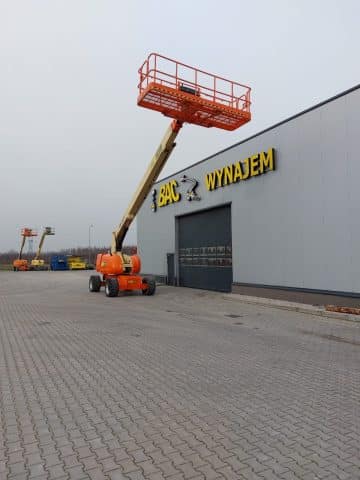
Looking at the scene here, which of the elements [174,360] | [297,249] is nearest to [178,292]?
[297,249]

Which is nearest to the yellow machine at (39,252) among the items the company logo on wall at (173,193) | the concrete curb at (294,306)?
the company logo on wall at (173,193)

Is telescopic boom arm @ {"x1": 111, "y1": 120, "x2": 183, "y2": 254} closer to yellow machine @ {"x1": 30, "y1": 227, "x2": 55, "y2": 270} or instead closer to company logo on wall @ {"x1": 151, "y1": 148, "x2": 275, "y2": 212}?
company logo on wall @ {"x1": 151, "y1": 148, "x2": 275, "y2": 212}

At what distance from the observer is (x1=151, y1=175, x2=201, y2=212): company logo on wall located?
68.9ft

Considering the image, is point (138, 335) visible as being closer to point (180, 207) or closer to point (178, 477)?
point (178, 477)

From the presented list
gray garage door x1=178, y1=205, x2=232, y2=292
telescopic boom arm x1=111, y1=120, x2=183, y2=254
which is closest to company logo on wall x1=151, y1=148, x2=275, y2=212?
gray garage door x1=178, y1=205, x2=232, y2=292

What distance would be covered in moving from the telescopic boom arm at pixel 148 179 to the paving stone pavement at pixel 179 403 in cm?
847

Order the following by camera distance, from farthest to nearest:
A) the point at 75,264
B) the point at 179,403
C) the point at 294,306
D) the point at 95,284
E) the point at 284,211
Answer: the point at 75,264, the point at 95,284, the point at 284,211, the point at 294,306, the point at 179,403

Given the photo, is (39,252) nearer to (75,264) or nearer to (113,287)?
(75,264)

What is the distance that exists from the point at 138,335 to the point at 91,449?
5.45 m

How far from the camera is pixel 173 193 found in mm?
23172

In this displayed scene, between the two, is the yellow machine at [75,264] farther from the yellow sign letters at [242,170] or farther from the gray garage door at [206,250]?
the yellow sign letters at [242,170]

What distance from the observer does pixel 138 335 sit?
9.09 m

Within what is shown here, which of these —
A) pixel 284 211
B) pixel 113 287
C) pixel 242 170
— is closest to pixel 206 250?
pixel 242 170

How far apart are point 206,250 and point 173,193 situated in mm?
4809
